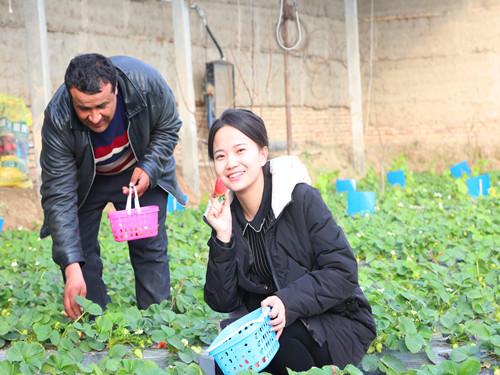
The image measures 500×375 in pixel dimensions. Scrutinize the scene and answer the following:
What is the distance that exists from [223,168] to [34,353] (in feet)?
2.99

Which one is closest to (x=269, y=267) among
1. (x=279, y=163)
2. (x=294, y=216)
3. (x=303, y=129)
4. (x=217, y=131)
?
(x=294, y=216)

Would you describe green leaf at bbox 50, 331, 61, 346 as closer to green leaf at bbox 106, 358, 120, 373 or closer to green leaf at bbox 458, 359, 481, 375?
green leaf at bbox 106, 358, 120, 373

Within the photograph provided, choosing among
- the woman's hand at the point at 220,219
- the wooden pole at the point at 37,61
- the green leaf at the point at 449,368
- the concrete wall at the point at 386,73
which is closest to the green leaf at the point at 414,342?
the green leaf at the point at 449,368

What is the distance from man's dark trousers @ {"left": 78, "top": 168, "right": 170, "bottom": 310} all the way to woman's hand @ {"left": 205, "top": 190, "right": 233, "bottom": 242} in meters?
1.04

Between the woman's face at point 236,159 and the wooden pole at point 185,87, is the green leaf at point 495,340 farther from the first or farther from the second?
the wooden pole at point 185,87

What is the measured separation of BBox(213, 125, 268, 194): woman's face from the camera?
7.41 ft

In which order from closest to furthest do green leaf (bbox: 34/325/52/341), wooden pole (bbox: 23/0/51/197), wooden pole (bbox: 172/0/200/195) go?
1. green leaf (bbox: 34/325/52/341)
2. wooden pole (bbox: 23/0/51/197)
3. wooden pole (bbox: 172/0/200/195)

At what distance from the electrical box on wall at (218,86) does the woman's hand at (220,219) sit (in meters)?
6.23

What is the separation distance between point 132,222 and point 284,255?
881mm

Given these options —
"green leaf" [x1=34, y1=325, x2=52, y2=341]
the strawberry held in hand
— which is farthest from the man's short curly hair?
"green leaf" [x1=34, y1=325, x2=52, y2=341]

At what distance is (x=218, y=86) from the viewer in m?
8.55

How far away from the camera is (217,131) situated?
2307 millimetres

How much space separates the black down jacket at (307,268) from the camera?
2.16 metres

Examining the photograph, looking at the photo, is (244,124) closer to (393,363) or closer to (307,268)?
(307,268)
